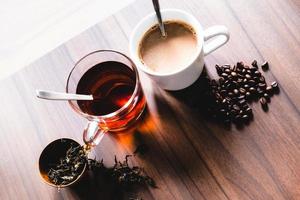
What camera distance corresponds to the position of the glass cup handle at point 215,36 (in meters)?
0.94

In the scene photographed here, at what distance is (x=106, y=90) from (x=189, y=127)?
216mm

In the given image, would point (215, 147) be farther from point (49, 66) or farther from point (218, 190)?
point (49, 66)

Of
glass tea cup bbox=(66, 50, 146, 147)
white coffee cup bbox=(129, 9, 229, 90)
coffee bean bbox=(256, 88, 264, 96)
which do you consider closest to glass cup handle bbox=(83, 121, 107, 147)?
glass tea cup bbox=(66, 50, 146, 147)

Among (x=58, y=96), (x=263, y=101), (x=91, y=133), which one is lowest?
(x=263, y=101)

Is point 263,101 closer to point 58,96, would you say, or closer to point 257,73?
point 257,73

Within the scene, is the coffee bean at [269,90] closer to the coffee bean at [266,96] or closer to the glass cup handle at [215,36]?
the coffee bean at [266,96]

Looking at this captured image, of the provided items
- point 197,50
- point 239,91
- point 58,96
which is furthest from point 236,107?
point 58,96

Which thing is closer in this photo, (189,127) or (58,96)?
(58,96)

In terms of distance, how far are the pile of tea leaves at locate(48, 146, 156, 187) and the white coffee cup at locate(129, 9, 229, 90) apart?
0.21 meters

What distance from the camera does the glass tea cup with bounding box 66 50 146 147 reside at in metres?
0.97

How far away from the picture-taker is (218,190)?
97 cm

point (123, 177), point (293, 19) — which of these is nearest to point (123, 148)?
point (123, 177)

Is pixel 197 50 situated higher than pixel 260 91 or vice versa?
pixel 197 50

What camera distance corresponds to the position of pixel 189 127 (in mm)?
1025
